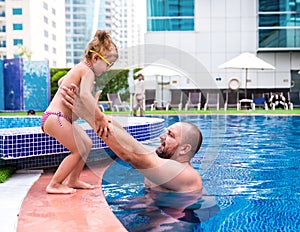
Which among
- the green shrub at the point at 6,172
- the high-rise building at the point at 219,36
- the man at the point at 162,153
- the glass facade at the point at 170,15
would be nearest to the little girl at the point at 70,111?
the man at the point at 162,153

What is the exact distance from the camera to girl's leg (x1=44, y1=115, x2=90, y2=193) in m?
3.55

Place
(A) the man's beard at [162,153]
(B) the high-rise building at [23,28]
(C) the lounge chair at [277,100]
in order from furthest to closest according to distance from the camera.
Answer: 1. (B) the high-rise building at [23,28]
2. (C) the lounge chair at [277,100]
3. (A) the man's beard at [162,153]

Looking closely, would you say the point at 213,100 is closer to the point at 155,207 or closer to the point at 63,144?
the point at 63,144

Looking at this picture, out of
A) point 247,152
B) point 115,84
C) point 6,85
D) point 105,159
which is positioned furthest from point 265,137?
point 6,85

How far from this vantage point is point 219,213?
123 inches

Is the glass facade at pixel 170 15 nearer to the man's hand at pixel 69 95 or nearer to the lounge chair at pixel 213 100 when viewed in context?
the lounge chair at pixel 213 100

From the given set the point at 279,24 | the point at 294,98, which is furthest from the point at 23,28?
the point at 294,98

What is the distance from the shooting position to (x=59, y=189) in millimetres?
3609

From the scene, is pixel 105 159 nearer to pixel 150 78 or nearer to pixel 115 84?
pixel 115 84

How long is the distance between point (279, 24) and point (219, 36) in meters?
2.97

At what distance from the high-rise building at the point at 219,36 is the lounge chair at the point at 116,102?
5.68 meters

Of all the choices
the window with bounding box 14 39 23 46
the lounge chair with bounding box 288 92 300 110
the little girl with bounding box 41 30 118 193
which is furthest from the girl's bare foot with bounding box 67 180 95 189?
the window with bounding box 14 39 23 46

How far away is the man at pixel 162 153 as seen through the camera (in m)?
3.34

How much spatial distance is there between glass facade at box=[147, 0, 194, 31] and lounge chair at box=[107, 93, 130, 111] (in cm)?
651
